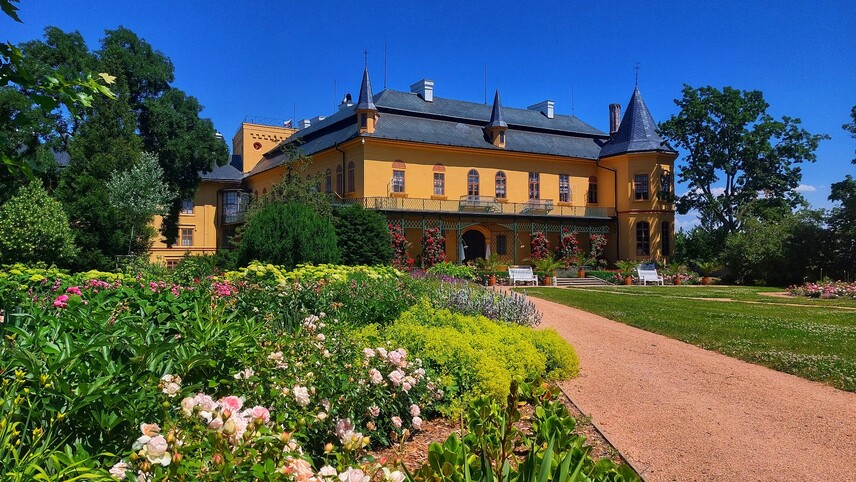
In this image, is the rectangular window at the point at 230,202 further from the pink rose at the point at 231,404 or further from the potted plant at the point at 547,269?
the pink rose at the point at 231,404

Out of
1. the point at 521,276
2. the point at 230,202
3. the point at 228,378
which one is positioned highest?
the point at 230,202

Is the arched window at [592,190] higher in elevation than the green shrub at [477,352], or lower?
higher

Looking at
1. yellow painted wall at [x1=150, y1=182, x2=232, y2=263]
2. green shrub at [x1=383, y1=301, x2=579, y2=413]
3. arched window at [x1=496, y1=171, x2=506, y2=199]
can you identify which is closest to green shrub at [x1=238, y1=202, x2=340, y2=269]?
green shrub at [x1=383, y1=301, x2=579, y2=413]

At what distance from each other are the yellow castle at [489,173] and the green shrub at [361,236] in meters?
5.27

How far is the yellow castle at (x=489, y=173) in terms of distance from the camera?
90.9 feet

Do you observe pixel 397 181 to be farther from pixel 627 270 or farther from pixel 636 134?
pixel 636 134

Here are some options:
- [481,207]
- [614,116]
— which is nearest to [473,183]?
[481,207]

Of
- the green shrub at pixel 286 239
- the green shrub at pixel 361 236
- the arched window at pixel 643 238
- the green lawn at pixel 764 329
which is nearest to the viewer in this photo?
the green lawn at pixel 764 329

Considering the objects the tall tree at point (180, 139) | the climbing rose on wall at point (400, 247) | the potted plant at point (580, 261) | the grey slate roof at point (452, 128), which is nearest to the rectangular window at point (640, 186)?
the grey slate roof at point (452, 128)

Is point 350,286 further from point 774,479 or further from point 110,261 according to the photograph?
point 110,261

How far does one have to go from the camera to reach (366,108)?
1063 inches

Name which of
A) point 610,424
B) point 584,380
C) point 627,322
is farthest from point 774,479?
point 627,322

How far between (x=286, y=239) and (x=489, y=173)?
741 inches

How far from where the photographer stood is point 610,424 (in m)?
4.59
